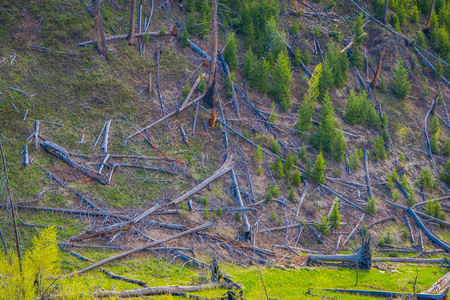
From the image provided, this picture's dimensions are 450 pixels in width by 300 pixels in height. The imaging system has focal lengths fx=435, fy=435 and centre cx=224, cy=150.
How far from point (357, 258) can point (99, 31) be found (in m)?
15.7

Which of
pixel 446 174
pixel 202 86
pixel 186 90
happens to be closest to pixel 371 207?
pixel 446 174

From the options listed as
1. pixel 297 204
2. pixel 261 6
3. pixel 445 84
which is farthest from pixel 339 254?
pixel 445 84

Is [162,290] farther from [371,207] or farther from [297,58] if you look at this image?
[297,58]

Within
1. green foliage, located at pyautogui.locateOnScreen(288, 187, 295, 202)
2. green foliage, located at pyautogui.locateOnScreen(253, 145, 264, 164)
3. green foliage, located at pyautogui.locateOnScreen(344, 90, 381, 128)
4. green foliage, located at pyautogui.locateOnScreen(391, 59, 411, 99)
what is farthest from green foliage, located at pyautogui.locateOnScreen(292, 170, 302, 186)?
green foliage, located at pyautogui.locateOnScreen(391, 59, 411, 99)

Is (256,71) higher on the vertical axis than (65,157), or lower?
higher

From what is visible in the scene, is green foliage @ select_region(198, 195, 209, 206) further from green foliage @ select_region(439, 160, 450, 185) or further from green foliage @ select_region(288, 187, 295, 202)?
green foliage @ select_region(439, 160, 450, 185)

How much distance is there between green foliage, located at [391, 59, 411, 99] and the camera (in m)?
28.3

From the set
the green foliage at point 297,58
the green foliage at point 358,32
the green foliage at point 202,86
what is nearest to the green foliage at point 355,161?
the green foliage at point 297,58

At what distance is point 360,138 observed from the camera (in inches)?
992

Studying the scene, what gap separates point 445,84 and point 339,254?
19458mm

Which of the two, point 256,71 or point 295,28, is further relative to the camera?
point 295,28

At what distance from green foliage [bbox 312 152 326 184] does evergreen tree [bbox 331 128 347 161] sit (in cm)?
212

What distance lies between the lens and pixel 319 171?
2122 cm

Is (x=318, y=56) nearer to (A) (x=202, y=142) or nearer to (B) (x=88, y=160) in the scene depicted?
(A) (x=202, y=142)
